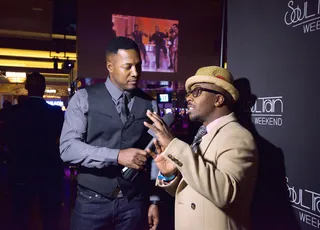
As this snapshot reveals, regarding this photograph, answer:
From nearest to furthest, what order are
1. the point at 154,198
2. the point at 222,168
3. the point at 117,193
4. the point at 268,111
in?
the point at 222,168 < the point at 268,111 < the point at 117,193 < the point at 154,198

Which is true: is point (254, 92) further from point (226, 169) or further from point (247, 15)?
point (226, 169)

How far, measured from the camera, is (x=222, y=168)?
137cm

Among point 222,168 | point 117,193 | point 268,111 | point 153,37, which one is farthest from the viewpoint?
point 153,37

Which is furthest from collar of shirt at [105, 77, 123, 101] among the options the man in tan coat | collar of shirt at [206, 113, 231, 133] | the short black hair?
collar of shirt at [206, 113, 231, 133]

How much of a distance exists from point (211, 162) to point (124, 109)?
0.76m

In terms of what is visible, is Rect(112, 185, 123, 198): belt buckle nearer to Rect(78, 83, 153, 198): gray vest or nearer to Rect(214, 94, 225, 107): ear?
Rect(78, 83, 153, 198): gray vest

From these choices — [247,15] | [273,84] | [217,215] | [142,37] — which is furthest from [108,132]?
[142,37]

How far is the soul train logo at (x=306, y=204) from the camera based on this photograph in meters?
1.35

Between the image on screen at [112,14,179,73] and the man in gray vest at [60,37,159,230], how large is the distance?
5.91 m

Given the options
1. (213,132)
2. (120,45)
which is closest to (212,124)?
(213,132)

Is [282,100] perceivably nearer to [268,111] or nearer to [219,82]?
[268,111]

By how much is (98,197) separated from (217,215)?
0.78 metres

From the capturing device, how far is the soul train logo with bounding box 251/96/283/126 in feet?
5.18

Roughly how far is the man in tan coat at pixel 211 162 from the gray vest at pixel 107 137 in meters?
0.33
